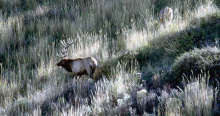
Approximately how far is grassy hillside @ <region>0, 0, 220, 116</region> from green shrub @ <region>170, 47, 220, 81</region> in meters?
0.02

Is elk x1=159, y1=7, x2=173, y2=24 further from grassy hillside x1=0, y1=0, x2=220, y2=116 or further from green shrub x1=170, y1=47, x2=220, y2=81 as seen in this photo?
Answer: green shrub x1=170, y1=47, x2=220, y2=81

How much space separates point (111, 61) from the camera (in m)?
6.96

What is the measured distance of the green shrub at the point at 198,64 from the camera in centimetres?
494

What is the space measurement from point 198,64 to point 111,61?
2473mm

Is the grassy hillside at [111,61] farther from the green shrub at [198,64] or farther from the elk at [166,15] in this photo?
the elk at [166,15]

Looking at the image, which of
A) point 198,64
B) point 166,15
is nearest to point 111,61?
point 198,64

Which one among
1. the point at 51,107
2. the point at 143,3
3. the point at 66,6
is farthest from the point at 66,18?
the point at 51,107

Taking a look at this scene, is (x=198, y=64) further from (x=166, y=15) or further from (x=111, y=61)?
(x=166, y=15)

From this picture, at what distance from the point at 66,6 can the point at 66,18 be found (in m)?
1.03

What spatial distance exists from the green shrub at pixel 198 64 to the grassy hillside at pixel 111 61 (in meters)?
0.02

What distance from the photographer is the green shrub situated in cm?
494

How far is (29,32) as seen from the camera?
1011 centimetres

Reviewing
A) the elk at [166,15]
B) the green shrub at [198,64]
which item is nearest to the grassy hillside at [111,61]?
the green shrub at [198,64]

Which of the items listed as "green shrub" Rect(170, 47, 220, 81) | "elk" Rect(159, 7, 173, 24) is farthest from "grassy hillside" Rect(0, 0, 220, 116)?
"elk" Rect(159, 7, 173, 24)
